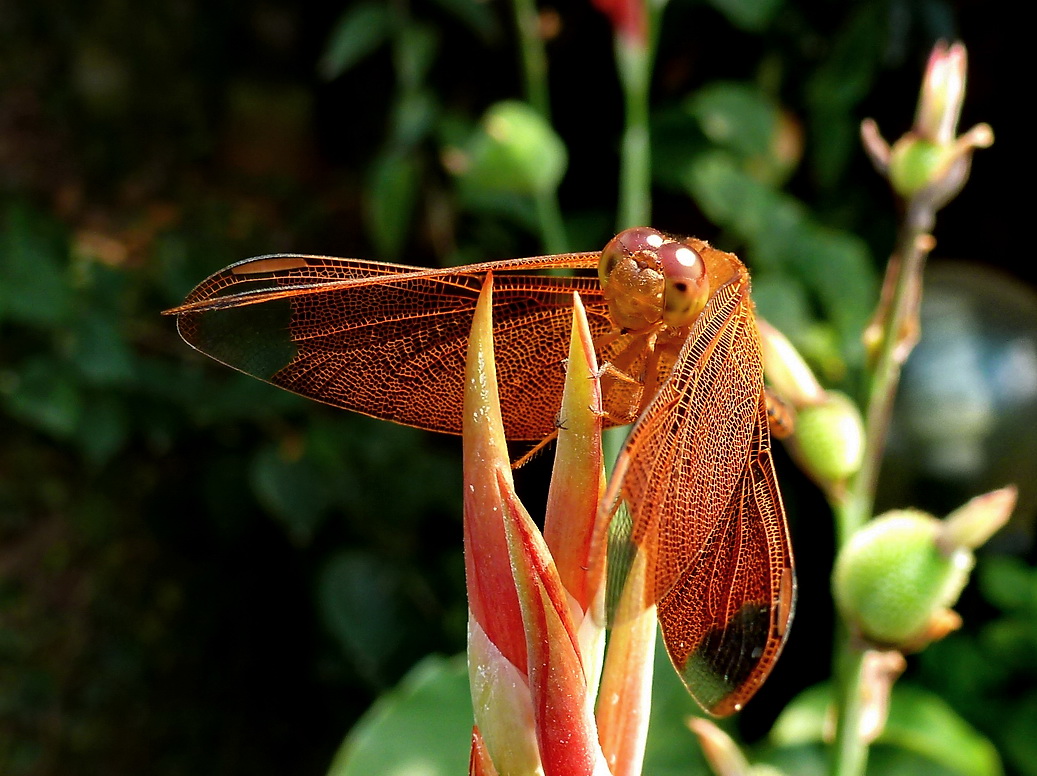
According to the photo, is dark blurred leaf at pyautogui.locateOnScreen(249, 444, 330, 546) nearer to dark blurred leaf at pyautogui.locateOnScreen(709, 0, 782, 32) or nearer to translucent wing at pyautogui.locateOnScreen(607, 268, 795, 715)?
dark blurred leaf at pyautogui.locateOnScreen(709, 0, 782, 32)

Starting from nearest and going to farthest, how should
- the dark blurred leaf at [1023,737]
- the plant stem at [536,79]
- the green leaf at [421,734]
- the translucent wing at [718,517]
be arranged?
1. the translucent wing at [718,517]
2. the green leaf at [421,734]
3. the dark blurred leaf at [1023,737]
4. the plant stem at [536,79]

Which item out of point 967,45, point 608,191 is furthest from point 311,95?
point 967,45

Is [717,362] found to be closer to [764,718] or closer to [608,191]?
[764,718]

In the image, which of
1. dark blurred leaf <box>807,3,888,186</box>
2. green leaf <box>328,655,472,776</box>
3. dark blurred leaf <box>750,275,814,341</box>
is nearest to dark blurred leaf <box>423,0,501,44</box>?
dark blurred leaf <box>807,3,888,186</box>

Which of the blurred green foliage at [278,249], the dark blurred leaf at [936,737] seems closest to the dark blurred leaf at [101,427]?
the blurred green foliage at [278,249]

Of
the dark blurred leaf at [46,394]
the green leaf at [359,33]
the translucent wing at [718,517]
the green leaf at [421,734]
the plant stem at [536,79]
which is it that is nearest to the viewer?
the translucent wing at [718,517]

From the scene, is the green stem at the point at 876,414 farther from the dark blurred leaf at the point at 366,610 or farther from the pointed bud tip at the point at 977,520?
the dark blurred leaf at the point at 366,610
